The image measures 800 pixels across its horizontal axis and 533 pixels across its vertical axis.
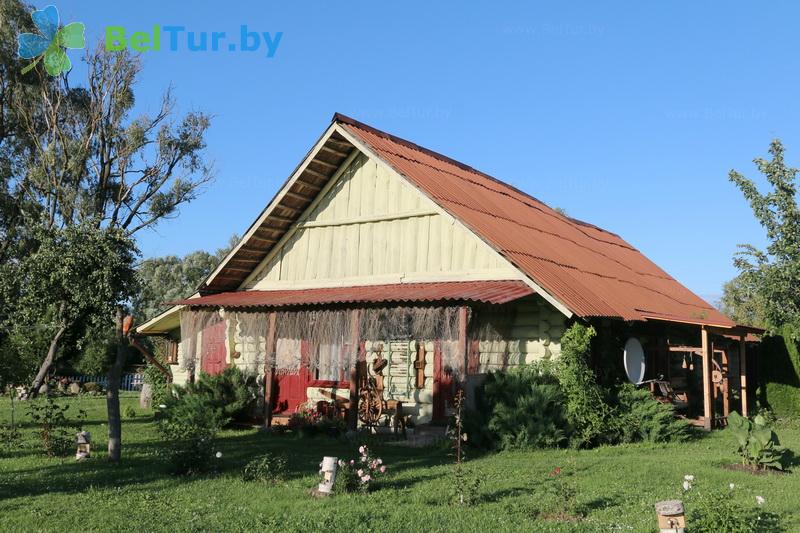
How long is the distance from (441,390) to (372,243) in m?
3.72

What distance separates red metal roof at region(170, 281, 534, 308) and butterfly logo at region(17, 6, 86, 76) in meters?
17.5

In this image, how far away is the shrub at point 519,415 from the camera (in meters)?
12.6

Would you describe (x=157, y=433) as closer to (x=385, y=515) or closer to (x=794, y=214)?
(x=385, y=515)

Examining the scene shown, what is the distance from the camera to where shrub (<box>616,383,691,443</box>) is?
13703mm

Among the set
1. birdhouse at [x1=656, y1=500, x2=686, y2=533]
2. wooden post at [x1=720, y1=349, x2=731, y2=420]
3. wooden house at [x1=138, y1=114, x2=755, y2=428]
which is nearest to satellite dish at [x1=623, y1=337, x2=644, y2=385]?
wooden house at [x1=138, y1=114, x2=755, y2=428]

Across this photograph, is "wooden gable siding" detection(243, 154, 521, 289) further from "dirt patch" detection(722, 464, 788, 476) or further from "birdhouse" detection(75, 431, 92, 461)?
"birdhouse" detection(75, 431, 92, 461)

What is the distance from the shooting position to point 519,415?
1272cm

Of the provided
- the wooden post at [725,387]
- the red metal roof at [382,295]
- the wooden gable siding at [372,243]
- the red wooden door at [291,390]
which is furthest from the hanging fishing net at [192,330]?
the wooden post at [725,387]

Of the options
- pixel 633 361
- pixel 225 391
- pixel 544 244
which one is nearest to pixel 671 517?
pixel 633 361

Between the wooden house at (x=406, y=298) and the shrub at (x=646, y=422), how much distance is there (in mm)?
1030

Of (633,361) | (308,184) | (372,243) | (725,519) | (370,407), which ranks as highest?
(308,184)

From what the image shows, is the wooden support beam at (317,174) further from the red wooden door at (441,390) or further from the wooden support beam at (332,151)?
the red wooden door at (441,390)

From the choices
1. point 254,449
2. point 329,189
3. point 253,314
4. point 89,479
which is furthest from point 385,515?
point 329,189

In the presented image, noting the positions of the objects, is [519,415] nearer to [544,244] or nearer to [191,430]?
[191,430]
